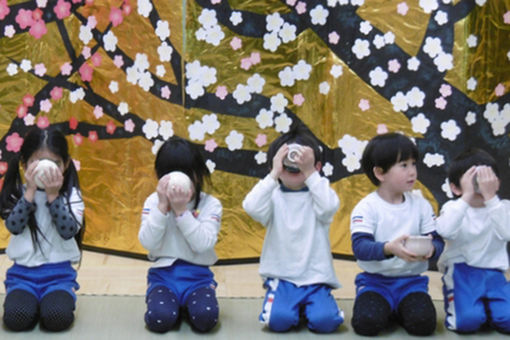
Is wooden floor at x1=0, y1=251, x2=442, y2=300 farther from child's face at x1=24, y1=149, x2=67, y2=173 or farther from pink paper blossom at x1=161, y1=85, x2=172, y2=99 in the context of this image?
pink paper blossom at x1=161, y1=85, x2=172, y2=99

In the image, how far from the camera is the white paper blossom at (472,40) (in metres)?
3.15

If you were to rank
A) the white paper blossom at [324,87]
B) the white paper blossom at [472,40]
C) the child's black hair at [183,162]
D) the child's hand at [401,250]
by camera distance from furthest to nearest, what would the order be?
the white paper blossom at [324,87] < the white paper blossom at [472,40] < the child's black hair at [183,162] < the child's hand at [401,250]

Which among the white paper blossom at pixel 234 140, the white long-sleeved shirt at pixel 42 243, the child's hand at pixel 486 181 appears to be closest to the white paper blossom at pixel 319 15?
the white paper blossom at pixel 234 140

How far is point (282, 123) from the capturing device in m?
3.32

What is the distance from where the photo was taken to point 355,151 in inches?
133

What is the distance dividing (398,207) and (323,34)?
1153 millimetres

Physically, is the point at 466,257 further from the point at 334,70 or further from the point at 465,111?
the point at 334,70

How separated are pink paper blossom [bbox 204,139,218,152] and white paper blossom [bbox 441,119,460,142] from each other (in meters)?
1.01

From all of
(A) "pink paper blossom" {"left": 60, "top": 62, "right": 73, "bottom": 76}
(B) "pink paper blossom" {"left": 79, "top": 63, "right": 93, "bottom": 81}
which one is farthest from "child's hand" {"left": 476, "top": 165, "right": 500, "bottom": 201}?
(A) "pink paper blossom" {"left": 60, "top": 62, "right": 73, "bottom": 76}

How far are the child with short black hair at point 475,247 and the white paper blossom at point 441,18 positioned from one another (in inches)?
35.1

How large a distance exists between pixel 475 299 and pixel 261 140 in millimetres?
1261

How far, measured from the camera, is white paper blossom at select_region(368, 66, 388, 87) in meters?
3.29

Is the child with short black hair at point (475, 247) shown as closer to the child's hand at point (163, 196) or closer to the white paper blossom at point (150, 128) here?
the child's hand at point (163, 196)

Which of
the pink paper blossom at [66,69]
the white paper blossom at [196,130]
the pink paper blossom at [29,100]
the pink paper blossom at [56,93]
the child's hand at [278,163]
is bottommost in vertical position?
the child's hand at [278,163]
